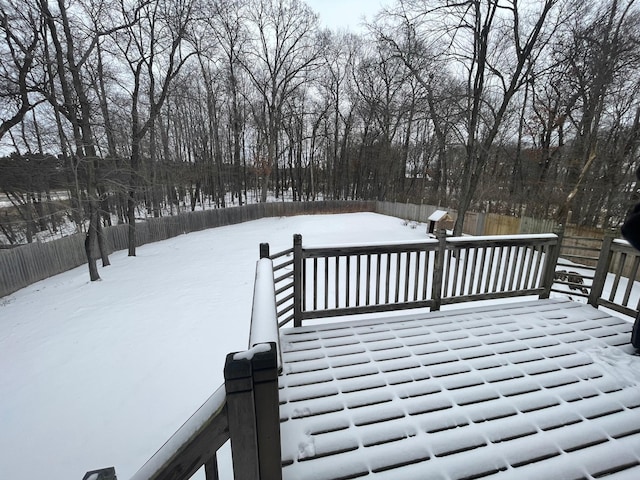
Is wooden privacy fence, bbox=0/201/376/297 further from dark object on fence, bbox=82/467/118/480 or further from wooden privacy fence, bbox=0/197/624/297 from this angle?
dark object on fence, bbox=82/467/118/480

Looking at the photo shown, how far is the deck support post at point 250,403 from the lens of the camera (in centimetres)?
88

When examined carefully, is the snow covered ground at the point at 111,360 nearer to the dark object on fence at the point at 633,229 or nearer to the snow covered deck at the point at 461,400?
the snow covered deck at the point at 461,400

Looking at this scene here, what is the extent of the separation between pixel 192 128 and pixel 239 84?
18.8 ft

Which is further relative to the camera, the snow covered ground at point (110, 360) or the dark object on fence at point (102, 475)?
the snow covered ground at point (110, 360)

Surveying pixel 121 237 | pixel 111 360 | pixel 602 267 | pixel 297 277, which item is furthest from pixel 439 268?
pixel 121 237

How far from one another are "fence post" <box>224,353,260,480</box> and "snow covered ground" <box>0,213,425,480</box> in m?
1.96

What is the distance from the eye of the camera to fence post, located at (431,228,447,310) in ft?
11.1

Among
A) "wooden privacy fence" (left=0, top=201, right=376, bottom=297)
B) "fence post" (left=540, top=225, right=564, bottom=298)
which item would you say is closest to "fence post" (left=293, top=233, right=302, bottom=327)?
"fence post" (left=540, top=225, right=564, bottom=298)

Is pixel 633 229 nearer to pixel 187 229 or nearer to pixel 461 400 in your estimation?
pixel 461 400

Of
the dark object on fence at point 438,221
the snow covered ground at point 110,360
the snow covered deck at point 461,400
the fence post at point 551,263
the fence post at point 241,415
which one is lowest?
the snow covered ground at point 110,360

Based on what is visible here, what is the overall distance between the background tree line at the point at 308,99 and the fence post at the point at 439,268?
6521 mm

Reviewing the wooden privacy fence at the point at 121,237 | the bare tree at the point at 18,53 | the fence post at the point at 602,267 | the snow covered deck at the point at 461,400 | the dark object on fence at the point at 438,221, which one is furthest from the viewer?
the dark object on fence at the point at 438,221

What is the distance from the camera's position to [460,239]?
135 inches

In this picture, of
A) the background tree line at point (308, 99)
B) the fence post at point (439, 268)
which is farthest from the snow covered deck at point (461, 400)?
the background tree line at point (308, 99)
